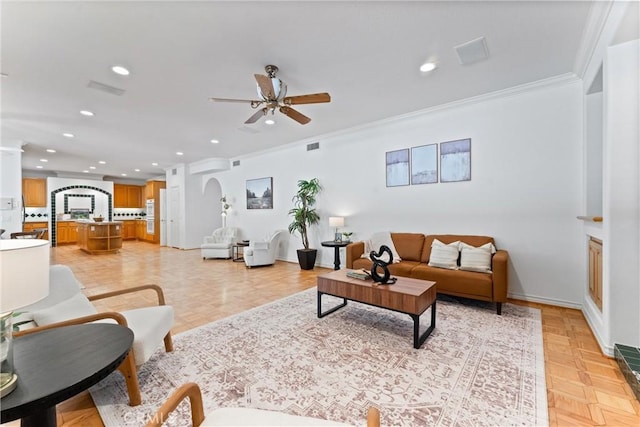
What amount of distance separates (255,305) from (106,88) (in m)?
3.46

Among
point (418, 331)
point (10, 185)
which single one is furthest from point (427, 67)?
point (10, 185)

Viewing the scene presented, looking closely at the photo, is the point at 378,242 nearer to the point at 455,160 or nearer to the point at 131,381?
the point at 455,160

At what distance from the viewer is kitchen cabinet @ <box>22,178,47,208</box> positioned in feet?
31.6

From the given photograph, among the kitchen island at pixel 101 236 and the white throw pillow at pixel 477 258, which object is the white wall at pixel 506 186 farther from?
the kitchen island at pixel 101 236

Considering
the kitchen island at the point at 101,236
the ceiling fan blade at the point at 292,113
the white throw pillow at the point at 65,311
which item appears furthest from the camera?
the kitchen island at the point at 101,236

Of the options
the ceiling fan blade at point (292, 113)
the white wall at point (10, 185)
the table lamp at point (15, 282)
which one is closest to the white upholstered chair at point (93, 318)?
the table lamp at point (15, 282)

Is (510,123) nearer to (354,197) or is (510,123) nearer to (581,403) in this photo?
(354,197)

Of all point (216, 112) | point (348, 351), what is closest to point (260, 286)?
point (348, 351)

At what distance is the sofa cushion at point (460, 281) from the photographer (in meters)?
3.13

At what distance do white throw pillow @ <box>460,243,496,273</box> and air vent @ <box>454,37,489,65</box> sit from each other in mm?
2268

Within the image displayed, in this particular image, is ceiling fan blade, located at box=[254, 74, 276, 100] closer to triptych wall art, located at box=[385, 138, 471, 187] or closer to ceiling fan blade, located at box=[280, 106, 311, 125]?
ceiling fan blade, located at box=[280, 106, 311, 125]

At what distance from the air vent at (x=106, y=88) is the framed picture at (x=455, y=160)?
474 centimetres

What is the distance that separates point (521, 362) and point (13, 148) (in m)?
9.48

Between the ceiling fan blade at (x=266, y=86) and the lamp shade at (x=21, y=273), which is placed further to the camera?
the ceiling fan blade at (x=266, y=86)
